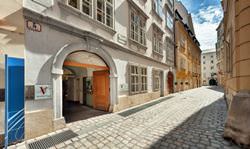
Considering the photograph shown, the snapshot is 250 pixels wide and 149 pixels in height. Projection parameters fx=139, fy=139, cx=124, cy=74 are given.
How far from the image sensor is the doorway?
6.75 metres

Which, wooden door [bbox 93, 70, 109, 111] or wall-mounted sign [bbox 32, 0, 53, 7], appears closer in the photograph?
wall-mounted sign [bbox 32, 0, 53, 7]

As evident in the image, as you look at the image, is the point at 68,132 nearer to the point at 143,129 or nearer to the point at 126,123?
the point at 126,123

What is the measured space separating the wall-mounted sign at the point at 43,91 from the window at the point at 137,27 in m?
6.39

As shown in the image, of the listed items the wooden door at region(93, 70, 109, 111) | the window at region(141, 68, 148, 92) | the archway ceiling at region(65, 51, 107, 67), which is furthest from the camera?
the window at region(141, 68, 148, 92)

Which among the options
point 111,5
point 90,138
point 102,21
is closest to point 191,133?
point 90,138

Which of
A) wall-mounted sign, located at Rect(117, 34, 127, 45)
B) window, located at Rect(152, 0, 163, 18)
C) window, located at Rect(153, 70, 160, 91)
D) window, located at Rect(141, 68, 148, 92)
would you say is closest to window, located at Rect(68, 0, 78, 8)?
wall-mounted sign, located at Rect(117, 34, 127, 45)

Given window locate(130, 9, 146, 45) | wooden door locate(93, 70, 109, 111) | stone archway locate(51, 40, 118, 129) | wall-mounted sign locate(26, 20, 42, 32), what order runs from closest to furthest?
wall-mounted sign locate(26, 20, 42, 32)
stone archway locate(51, 40, 118, 129)
wooden door locate(93, 70, 109, 111)
window locate(130, 9, 146, 45)

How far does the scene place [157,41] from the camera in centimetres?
1370

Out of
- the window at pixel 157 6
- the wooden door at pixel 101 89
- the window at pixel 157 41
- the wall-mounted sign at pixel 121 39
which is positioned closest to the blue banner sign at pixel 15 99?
the wooden door at pixel 101 89

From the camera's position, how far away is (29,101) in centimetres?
408

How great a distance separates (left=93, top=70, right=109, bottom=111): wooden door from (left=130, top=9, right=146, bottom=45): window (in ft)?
11.2

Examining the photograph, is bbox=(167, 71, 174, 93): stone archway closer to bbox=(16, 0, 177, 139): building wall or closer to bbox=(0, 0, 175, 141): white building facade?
bbox=(0, 0, 175, 141): white building facade

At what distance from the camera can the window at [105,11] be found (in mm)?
6840

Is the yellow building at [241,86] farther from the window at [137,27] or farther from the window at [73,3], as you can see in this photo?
the window at [137,27]
